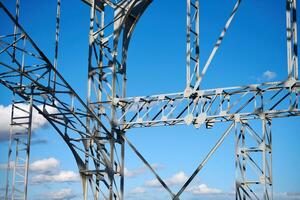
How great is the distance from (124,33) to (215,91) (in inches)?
206

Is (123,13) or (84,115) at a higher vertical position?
(123,13)

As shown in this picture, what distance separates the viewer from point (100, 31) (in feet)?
74.4

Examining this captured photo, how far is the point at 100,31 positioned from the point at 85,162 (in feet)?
17.3

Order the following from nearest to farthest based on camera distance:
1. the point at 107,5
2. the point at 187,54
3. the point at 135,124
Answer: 1. the point at 187,54
2. the point at 135,124
3. the point at 107,5

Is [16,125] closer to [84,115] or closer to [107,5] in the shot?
[84,115]

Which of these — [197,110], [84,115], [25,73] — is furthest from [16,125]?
[197,110]

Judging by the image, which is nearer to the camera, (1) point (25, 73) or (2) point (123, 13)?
(1) point (25, 73)

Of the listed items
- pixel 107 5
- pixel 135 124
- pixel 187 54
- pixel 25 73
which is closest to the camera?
pixel 25 73

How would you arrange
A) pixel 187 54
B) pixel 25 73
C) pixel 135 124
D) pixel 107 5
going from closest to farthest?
pixel 25 73, pixel 187 54, pixel 135 124, pixel 107 5

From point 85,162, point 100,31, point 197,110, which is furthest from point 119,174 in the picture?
point 100,31

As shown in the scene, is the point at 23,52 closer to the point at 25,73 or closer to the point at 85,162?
the point at 25,73

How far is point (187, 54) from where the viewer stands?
2039cm

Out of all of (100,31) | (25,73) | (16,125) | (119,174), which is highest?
(100,31)

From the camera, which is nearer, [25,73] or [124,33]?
[25,73]
